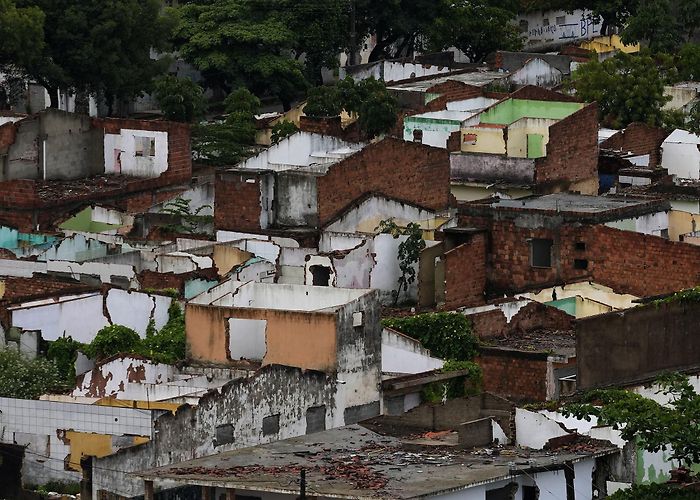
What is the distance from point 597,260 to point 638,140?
1672 cm

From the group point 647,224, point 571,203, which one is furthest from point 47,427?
point 647,224

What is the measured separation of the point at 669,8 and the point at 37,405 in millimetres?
50766

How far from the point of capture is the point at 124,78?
274 ft

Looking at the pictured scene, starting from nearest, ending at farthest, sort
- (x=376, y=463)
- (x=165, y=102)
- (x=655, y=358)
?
(x=376, y=463) < (x=655, y=358) < (x=165, y=102)

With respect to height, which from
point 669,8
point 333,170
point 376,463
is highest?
point 669,8

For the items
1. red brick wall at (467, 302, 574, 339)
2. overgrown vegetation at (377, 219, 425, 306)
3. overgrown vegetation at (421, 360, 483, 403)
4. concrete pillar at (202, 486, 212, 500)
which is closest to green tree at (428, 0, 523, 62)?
overgrown vegetation at (377, 219, 425, 306)

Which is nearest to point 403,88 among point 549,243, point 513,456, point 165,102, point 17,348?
point 165,102

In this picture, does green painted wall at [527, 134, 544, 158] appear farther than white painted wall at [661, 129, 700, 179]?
No

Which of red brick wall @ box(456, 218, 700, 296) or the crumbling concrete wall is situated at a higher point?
red brick wall @ box(456, 218, 700, 296)

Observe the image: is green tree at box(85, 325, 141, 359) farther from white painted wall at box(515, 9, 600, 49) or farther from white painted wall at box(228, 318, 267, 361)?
white painted wall at box(515, 9, 600, 49)

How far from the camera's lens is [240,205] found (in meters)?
65.5

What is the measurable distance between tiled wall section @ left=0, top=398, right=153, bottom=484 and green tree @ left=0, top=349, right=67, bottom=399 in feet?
3.19

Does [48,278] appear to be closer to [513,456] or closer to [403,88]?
[513,456]

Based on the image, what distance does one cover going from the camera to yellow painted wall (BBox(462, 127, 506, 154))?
71812 mm
